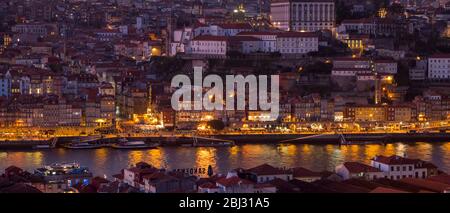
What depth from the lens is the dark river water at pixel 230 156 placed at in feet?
29.9

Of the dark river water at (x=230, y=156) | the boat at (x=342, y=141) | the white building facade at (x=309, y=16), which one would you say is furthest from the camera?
the white building facade at (x=309, y=16)

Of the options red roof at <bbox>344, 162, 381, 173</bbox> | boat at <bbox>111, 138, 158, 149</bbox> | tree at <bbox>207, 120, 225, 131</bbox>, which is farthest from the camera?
tree at <bbox>207, 120, 225, 131</bbox>

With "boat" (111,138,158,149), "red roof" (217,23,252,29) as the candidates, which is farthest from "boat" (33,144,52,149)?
"red roof" (217,23,252,29)

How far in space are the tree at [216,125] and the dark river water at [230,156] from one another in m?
0.81

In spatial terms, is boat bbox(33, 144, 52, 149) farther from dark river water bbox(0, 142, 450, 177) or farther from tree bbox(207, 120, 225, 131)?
tree bbox(207, 120, 225, 131)

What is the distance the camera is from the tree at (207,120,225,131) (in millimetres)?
12352

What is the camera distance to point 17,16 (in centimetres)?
2219

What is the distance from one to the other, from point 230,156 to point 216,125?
7.46 ft

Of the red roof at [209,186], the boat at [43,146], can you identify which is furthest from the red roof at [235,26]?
the red roof at [209,186]

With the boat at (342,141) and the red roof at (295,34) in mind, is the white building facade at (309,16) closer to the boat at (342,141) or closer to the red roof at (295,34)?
the red roof at (295,34)

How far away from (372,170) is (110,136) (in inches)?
224

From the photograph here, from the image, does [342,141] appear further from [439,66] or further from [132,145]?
[439,66]

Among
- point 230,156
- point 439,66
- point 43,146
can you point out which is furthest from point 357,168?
point 439,66

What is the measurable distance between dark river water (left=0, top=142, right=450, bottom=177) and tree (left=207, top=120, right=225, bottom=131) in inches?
32.0
